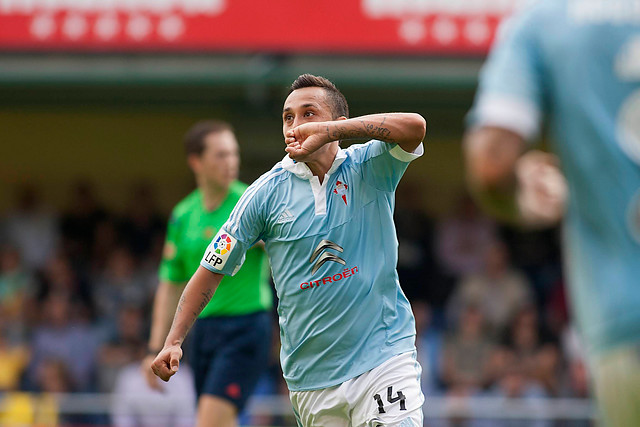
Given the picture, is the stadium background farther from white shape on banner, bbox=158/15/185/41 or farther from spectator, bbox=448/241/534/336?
spectator, bbox=448/241/534/336

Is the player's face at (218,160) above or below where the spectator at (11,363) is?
above

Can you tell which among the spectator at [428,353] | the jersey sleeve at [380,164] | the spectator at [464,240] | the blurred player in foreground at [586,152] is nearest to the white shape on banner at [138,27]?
the spectator at [428,353]

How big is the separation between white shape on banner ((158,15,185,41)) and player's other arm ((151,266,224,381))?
647 cm

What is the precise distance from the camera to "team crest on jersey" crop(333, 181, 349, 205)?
4.86 meters

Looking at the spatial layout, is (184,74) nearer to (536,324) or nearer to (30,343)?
(30,343)

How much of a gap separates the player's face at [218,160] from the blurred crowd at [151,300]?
178 inches

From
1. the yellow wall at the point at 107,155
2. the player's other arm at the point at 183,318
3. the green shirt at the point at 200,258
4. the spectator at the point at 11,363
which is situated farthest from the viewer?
the yellow wall at the point at 107,155

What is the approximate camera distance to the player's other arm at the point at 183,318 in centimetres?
466

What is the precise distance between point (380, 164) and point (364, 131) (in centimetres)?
36

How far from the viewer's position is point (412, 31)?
1075 cm

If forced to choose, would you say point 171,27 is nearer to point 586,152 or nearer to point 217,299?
point 217,299

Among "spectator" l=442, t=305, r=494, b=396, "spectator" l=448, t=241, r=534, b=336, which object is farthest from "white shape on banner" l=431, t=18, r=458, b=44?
"spectator" l=442, t=305, r=494, b=396

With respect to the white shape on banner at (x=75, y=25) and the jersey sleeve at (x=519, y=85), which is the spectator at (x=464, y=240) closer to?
the white shape on banner at (x=75, y=25)

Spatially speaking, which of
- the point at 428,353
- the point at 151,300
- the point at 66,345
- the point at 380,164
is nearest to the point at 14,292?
the point at 66,345
